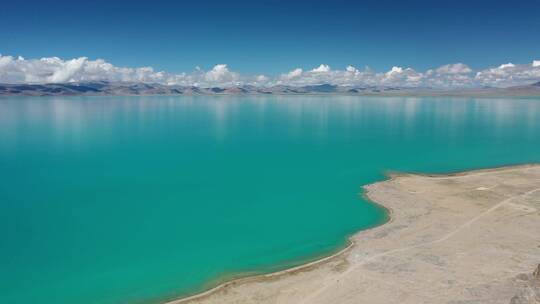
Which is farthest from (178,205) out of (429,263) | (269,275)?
(429,263)

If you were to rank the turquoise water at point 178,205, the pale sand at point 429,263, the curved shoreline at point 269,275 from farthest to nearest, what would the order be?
the turquoise water at point 178,205
the curved shoreline at point 269,275
the pale sand at point 429,263

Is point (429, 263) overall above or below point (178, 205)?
below

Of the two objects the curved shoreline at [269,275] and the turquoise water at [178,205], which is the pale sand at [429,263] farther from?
the turquoise water at [178,205]

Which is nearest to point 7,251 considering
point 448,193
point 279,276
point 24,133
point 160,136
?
point 279,276

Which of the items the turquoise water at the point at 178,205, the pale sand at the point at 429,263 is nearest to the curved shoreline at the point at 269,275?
the pale sand at the point at 429,263

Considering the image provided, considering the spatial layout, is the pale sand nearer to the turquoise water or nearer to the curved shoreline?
the curved shoreline

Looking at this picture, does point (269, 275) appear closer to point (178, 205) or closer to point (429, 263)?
point (429, 263)

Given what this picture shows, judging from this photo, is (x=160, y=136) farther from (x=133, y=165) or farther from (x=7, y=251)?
(x=7, y=251)
